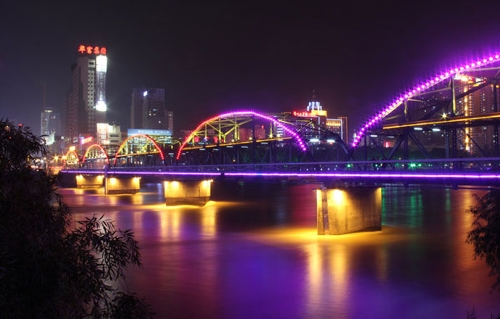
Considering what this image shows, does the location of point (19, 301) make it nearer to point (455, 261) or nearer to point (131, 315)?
point (131, 315)

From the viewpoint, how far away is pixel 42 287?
6711 mm

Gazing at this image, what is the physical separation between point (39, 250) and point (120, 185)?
11301cm

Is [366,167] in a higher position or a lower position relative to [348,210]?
higher

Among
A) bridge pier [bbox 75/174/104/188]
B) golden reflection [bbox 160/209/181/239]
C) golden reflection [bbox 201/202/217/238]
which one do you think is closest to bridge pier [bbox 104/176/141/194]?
bridge pier [bbox 75/174/104/188]

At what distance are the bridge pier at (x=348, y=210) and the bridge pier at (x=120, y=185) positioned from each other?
78.7 m

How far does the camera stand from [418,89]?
5603 cm

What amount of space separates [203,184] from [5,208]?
76.2 meters

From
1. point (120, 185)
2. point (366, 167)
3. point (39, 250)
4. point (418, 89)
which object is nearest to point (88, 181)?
point (120, 185)

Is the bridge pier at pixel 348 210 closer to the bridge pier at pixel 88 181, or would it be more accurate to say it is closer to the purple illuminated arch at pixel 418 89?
the purple illuminated arch at pixel 418 89

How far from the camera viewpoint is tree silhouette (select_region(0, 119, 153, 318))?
667 centimetres

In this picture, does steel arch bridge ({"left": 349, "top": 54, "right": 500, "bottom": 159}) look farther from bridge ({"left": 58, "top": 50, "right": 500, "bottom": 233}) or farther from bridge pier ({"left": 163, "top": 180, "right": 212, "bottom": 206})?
bridge pier ({"left": 163, "top": 180, "right": 212, "bottom": 206})

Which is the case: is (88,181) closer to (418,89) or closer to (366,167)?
(418,89)

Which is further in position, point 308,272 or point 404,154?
point 404,154

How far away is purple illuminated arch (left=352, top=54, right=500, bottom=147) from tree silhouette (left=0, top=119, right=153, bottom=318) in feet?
149
